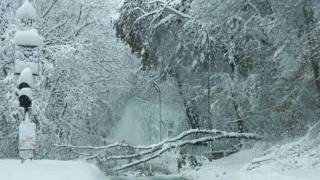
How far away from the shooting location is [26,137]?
425 inches

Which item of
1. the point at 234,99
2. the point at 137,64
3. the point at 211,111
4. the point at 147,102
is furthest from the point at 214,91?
the point at 147,102

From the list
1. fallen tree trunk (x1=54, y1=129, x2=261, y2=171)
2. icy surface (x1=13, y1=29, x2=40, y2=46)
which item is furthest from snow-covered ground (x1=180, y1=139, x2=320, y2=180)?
icy surface (x1=13, y1=29, x2=40, y2=46)

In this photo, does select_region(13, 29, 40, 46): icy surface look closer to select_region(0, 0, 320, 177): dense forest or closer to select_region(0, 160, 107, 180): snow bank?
select_region(0, 160, 107, 180): snow bank

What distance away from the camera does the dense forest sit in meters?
15.7

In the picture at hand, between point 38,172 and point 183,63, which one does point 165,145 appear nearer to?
point 183,63

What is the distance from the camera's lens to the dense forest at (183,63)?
619 inches

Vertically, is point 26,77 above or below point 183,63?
below

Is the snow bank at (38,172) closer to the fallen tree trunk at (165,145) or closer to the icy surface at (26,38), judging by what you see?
the icy surface at (26,38)

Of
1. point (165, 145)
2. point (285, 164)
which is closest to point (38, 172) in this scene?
point (285, 164)

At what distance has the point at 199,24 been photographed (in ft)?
66.9

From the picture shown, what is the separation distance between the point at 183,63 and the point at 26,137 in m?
13.6

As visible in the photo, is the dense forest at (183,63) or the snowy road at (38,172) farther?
the dense forest at (183,63)

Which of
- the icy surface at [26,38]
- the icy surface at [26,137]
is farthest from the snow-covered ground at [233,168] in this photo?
the icy surface at [26,38]

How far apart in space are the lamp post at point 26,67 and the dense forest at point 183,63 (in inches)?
278
